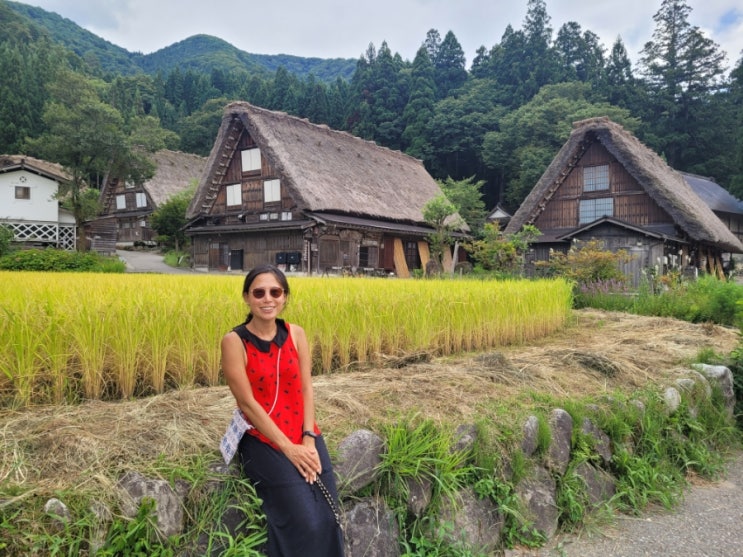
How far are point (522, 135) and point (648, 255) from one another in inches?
671

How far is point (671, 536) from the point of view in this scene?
8.86 ft

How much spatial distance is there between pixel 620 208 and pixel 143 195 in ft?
81.8

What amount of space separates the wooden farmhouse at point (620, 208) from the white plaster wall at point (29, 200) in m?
18.4

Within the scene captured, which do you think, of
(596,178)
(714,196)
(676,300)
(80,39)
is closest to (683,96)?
(714,196)

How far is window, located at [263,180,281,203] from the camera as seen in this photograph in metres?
17.2

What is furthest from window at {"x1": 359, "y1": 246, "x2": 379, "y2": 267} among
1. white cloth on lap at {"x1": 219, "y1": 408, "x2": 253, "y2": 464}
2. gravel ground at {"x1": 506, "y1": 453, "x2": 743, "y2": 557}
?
white cloth on lap at {"x1": 219, "y1": 408, "x2": 253, "y2": 464}

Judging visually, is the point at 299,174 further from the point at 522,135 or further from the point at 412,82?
the point at 412,82

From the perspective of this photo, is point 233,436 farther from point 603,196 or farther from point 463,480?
point 603,196

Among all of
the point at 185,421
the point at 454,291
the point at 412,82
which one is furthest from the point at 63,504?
the point at 412,82

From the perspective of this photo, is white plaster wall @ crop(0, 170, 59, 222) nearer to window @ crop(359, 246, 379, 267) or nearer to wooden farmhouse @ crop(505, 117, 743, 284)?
window @ crop(359, 246, 379, 267)

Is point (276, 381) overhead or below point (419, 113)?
below

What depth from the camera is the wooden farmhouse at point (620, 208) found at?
13.8m

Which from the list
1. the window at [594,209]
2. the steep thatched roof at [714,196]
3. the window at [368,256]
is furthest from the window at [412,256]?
the steep thatched roof at [714,196]

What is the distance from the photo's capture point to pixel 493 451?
2.55 metres
